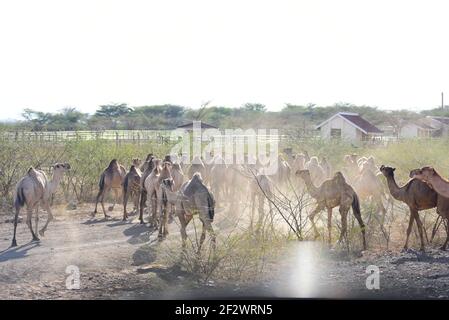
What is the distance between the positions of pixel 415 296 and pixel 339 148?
60.5 ft

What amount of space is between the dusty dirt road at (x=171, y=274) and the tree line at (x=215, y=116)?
27.0 metres

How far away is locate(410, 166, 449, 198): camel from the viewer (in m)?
11.6

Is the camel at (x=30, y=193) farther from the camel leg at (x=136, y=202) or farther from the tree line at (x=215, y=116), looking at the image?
the tree line at (x=215, y=116)

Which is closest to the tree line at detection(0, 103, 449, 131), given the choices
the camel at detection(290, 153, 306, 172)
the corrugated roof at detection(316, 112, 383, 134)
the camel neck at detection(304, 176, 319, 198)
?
the corrugated roof at detection(316, 112, 383, 134)

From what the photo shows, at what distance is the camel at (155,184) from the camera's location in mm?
14266

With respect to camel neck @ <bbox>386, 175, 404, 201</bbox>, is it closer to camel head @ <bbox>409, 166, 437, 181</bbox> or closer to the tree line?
camel head @ <bbox>409, 166, 437, 181</bbox>

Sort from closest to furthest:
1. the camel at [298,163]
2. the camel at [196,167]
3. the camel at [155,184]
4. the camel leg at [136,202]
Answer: the camel at [155,184] < the camel leg at [136,202] < the camel at [196,167] < the camel at [298,163]

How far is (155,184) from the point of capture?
47.7ft

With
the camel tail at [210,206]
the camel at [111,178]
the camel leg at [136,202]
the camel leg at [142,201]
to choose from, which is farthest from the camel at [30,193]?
the camel leg at [136,202]

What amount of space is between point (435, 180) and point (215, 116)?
40.1 meters

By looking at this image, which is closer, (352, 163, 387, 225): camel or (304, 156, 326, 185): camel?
(352, 163, 387, 225): camel

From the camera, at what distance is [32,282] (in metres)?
9.63

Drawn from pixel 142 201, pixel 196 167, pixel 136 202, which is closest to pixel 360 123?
pixel 196 167

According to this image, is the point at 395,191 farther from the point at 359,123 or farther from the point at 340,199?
the point at 359,123
